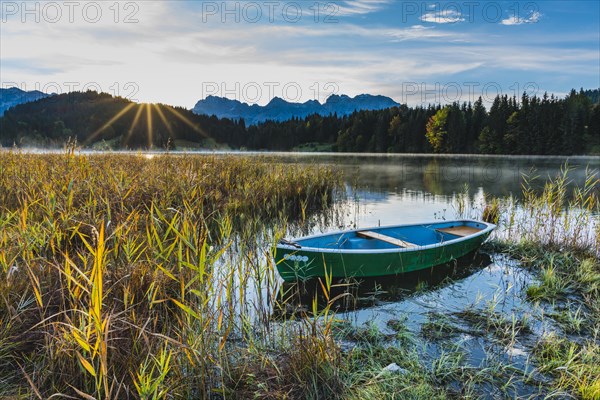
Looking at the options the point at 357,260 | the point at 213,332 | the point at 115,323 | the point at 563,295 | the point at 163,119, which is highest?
the point at 163,119

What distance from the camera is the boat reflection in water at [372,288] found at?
5.84 meters

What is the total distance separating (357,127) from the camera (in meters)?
98.2

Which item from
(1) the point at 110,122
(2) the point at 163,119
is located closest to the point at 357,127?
(2) the point at 163,119

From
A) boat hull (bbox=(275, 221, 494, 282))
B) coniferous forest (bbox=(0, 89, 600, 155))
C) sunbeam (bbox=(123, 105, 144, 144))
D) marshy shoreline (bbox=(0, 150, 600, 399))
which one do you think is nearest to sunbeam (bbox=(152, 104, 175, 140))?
coniferous forest (bbox=(0, 89, 600, 155))

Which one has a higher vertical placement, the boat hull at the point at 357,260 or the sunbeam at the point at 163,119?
the sunbeam at the point at 163,119

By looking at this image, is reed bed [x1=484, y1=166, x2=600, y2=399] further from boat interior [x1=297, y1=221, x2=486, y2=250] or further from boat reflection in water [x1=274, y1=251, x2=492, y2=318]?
boat reflection in water [x1=274, y1=251, x2=492, y2=318]

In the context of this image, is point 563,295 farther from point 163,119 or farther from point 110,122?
point 163,119

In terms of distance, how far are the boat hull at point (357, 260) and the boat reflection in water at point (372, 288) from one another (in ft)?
0.53

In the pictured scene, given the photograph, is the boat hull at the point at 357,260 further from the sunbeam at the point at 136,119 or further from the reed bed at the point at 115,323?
the sunbeam at the point at 136,119

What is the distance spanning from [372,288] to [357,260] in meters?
0.63

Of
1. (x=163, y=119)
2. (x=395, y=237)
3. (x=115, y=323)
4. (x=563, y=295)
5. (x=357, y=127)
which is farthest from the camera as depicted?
(x=163, y=119)

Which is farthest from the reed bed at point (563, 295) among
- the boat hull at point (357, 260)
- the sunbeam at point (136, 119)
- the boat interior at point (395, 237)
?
the sunbeam at point (136, 119)

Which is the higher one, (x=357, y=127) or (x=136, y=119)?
(x=136, y=119)

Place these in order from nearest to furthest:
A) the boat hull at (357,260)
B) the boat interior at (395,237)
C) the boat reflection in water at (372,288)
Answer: the boat reflection in water at (372,288) → the boat hull at (357,260) → the boat interior at (395,237)
